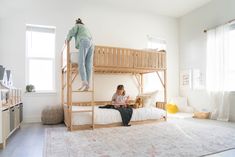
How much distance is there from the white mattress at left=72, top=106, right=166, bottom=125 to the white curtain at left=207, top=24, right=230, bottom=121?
1.43m

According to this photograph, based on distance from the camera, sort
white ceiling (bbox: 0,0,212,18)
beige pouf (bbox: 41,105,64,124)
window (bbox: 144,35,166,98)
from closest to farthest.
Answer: beige pouf (bbox: 41,105,64,124)
white ceiling (bbox: 0,0,212,18)
window (bbox: 144,35,166,98)

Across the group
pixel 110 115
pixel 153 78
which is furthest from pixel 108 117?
pixel 153 78

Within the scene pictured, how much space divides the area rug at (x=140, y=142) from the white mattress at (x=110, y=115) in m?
0.21

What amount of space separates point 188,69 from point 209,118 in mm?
1684

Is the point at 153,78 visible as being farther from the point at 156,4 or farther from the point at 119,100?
the point at 156,4

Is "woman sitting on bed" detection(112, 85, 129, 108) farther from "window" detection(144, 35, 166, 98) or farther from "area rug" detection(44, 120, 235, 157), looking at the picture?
"window" detection(144, 35, 166, 98)

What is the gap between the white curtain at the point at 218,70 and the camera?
4.61m

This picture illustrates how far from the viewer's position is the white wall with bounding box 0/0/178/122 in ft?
14.8

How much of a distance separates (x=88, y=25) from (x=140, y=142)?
355 cm

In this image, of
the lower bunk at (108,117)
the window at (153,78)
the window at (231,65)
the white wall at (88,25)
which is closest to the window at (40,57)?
the white wall at (88,25)

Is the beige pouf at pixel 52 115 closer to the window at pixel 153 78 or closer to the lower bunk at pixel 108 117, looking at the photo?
the lower bunk at pixel 108 117

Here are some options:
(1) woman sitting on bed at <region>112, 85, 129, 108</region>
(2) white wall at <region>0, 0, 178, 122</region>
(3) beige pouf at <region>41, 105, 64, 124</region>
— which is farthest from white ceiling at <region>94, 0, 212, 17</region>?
(3) beige pouf at <region>41, 105, 64, 124</region>

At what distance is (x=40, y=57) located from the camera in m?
4.82

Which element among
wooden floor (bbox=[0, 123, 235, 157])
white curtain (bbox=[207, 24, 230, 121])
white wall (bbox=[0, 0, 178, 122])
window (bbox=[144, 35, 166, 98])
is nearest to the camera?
wooden floor (bbox=[0, 123, 235, 157])
